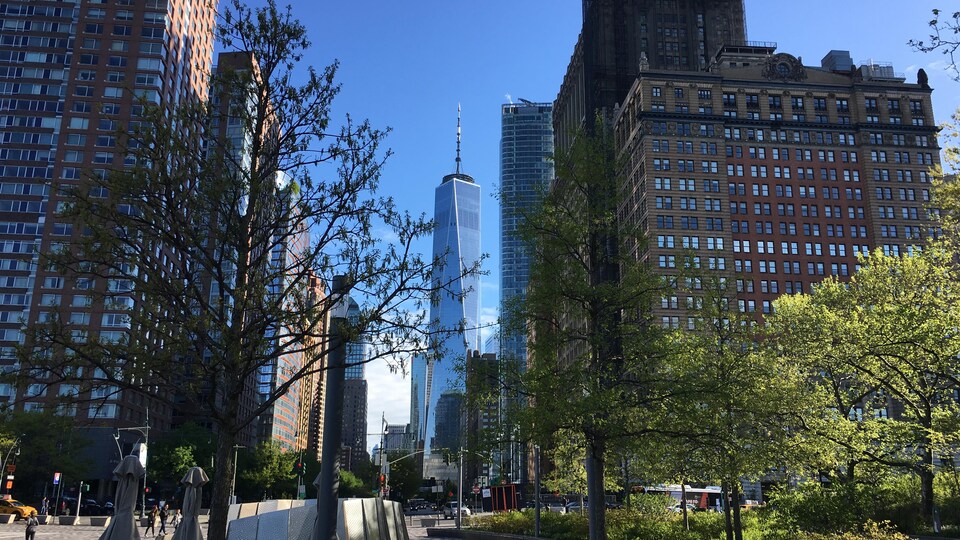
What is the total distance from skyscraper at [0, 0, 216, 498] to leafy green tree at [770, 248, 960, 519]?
9049 centimetres

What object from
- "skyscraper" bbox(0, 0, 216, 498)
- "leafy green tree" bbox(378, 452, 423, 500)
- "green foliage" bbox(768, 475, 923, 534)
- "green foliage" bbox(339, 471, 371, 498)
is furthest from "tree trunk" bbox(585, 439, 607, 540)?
"green foliage" bbox(339, 471, 371, 498)

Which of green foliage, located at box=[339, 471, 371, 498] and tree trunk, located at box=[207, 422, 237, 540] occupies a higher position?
tree trunk, located at box=[207, 422, 237, 540]

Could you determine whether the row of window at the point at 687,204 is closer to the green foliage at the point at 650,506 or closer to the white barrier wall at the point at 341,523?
the green foliage at the point at 650,506

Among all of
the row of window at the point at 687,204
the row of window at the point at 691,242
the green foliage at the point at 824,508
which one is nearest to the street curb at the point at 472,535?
Answer: the green foliage at the point at 824,508

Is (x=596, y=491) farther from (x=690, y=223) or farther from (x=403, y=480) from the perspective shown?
(x=403, y=480)

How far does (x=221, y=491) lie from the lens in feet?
36.9

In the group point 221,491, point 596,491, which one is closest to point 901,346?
point 596,491

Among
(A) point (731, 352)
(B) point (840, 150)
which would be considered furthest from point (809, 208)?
(A) point (731, 352)

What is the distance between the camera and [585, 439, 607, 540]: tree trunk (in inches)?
803

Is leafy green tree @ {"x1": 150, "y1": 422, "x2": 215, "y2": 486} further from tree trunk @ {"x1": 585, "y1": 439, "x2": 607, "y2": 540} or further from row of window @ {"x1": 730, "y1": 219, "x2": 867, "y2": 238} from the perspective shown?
row of window @ {"x1": 730, "y1": 219, "x2": 867, "y2": 238}

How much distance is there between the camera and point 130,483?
1720 cm

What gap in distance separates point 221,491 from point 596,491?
41.5ft

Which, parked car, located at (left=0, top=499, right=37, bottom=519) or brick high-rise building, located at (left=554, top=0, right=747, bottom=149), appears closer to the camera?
parked car, located at (left=0, top=499, right=37, bottom=519)

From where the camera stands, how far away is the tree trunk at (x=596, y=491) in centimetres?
2039
